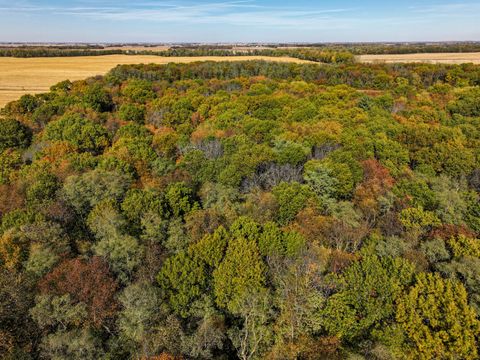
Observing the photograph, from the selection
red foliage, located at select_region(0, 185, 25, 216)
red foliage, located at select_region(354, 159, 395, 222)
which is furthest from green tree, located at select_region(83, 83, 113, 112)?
red foliage, located at select_region(354, 159, 395, 222)

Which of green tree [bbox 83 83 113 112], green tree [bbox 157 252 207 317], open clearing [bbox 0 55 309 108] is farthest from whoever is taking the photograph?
open clearing [bbox 0 55 309 108]

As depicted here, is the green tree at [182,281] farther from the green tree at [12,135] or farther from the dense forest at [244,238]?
A: the green tree at [12,135]

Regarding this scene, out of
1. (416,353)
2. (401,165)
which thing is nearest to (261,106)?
(401,165)

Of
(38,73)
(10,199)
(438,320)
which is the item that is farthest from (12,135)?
(38,73)

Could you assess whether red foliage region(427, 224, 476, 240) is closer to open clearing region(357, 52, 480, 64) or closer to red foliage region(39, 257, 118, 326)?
red foliage region(39, 257, 118, 326)

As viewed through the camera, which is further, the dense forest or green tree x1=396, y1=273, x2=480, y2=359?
the dense forest

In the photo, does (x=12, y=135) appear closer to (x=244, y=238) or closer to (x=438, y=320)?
(x=244, y=238)
